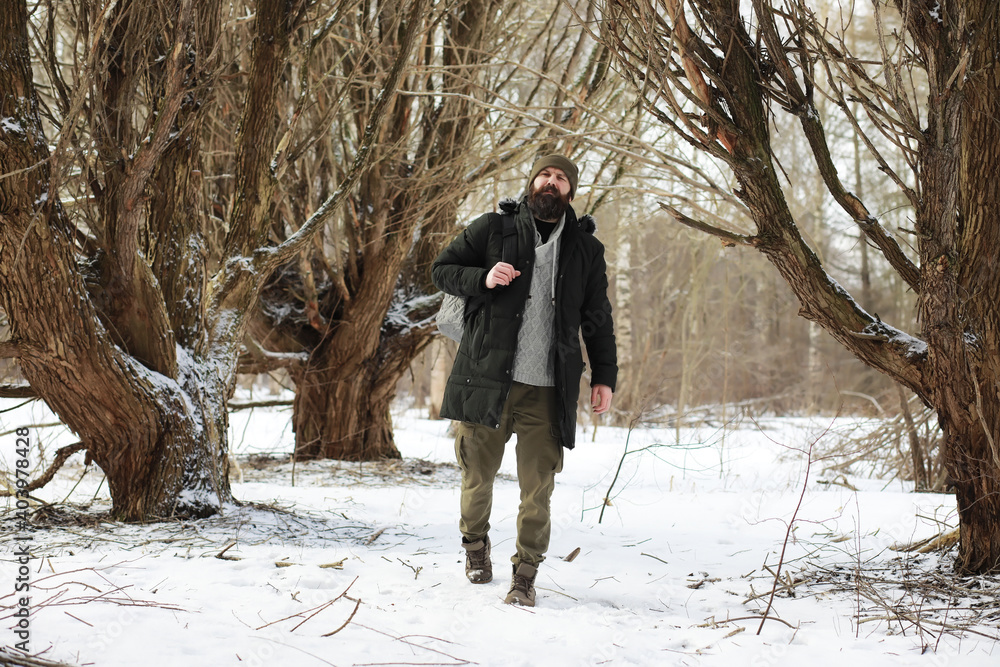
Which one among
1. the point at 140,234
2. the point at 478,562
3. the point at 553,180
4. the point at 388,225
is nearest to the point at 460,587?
the point at 478,562

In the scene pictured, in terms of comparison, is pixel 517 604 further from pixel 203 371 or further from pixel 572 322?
pixel 203 371

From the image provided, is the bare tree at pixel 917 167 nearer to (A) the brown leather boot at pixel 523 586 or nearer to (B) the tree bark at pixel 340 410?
Answer: (A) the brown leather boot at pixel 523 586

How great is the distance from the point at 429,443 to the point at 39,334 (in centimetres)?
664

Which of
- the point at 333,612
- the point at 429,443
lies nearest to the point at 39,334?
the point at 333,612

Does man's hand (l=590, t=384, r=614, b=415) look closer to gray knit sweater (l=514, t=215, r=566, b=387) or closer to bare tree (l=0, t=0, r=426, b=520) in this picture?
gray knit sweater (l=514, t=215, r=566, b=387)

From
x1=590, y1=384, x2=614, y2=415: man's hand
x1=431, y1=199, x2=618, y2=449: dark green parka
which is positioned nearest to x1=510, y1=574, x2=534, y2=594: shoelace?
x1=431, y1=199, x2=618, y2=449: dark green parka

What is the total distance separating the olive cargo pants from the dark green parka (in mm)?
63

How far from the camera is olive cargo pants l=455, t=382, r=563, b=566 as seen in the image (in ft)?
9.22

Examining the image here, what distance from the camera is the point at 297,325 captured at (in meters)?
6.85

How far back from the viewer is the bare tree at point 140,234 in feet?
10.5

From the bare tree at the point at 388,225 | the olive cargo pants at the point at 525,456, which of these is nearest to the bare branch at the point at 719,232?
the olive cargo pants at the point at 525,456

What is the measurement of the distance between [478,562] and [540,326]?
3.16ft

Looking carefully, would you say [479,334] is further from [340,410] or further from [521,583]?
[340,410]

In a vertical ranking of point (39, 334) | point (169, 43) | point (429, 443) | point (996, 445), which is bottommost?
point (429, 443)
